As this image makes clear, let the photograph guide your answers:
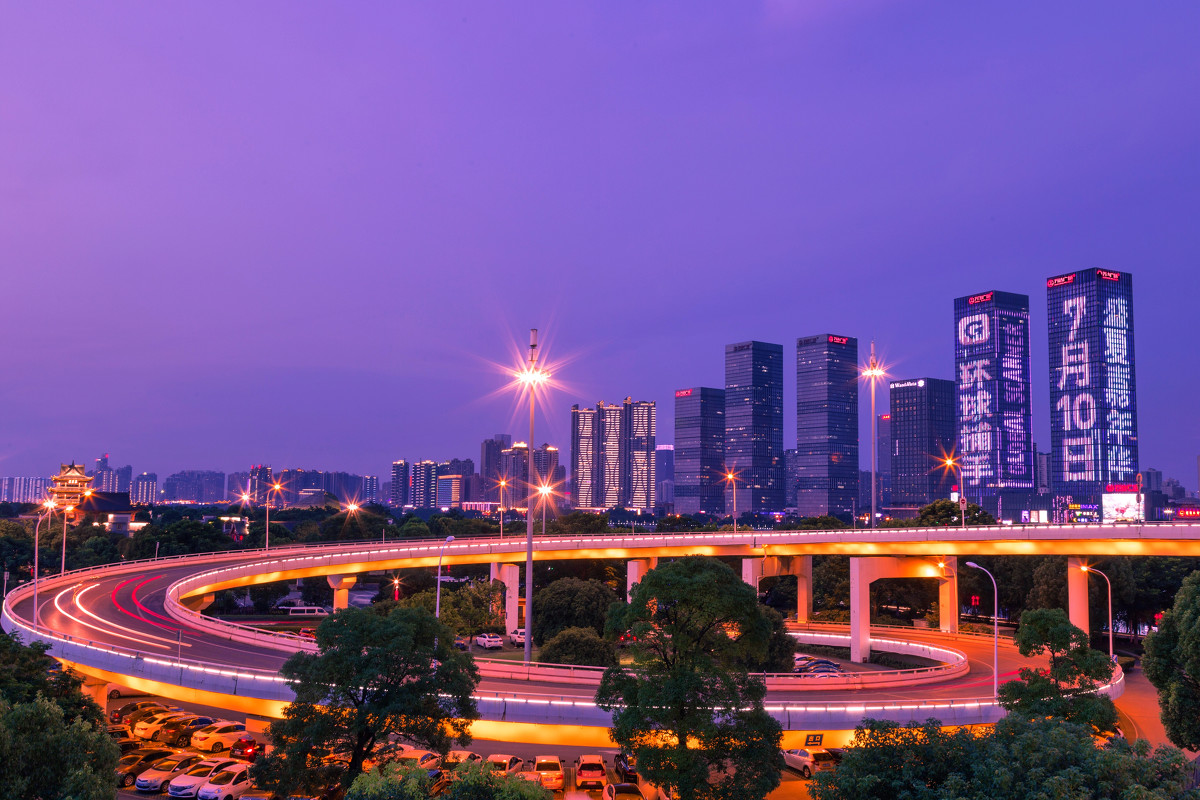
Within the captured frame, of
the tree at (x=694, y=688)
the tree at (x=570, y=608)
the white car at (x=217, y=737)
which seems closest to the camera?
the tree at (x=694, y=688)

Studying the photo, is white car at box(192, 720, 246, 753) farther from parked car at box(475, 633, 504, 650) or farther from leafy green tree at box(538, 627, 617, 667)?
parked car at box(475, 633, 504, 650)

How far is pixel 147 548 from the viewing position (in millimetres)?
96188

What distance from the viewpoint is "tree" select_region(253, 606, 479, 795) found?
81.5 ft

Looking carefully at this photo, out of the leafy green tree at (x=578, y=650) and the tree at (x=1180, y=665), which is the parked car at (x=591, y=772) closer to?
the leafy green tree at (x=578, y=650)

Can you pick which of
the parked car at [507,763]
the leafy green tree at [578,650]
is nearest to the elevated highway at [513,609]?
the parked car at [507,763]

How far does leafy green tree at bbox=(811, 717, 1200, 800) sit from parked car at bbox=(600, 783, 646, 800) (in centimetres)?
1331

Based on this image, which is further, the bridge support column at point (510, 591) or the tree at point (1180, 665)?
the bridge support column at point (510, 591)

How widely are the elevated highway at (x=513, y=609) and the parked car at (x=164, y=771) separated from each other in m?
2.92

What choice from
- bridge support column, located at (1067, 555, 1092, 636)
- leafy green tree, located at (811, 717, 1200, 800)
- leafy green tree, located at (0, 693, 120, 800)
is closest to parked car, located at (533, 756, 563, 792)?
leafy green tree, located at (811, 717, 1200, 800)

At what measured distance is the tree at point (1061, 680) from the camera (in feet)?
94.4

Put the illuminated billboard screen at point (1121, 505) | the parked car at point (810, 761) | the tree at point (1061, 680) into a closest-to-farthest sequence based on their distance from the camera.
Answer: the tree at point (1061, 680)
the parked car at point (810, 761)
the illuminated billboard screen at point (1121, 505)

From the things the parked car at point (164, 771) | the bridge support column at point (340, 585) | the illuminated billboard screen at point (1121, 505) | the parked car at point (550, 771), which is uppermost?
the illuminated billboard screen at point (1121, 505)

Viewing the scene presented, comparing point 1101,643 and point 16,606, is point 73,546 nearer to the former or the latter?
point 16,606

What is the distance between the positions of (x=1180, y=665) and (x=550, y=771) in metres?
31.3
